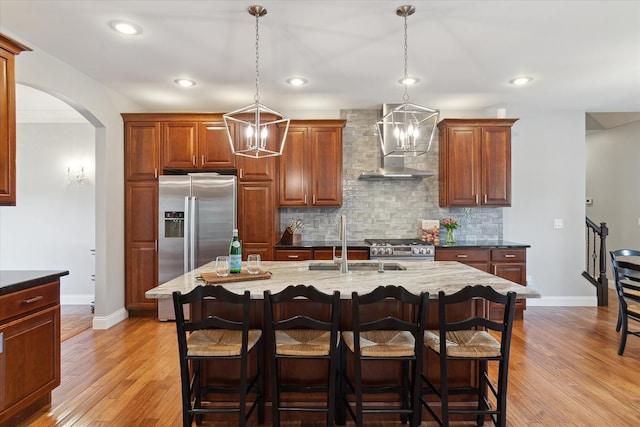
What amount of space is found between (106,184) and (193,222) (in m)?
1.08

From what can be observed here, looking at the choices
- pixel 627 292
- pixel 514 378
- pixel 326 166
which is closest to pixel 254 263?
pixel 514 378

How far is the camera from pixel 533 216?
17.2 ft

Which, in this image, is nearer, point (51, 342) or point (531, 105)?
point (51, 342)

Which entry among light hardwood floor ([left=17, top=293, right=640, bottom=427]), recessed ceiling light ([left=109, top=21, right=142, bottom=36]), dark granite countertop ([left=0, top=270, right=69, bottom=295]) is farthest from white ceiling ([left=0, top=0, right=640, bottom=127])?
light hardwood floor ([left=17, top=293, right=640, bottom=427])

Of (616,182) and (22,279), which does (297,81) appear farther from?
(616,182)

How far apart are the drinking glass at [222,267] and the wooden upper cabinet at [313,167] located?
2.37 m

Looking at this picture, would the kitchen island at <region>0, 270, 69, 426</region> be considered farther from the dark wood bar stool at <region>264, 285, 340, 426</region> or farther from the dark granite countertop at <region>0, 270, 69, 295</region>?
the dark wood bar stool at <region>264, 285, 340, 426</region>

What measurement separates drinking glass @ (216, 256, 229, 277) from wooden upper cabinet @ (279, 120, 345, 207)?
2367mm

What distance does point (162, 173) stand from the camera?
15.1 ft

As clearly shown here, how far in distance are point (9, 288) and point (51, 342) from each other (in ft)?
1.84

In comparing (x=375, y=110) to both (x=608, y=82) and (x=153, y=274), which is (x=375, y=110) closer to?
(x=608, y=82)

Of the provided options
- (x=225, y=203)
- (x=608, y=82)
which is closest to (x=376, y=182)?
(x=225, y=203)

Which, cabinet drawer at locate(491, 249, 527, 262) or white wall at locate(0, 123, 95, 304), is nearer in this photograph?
cabinet drawer at locate(491, 249, 527, 262)

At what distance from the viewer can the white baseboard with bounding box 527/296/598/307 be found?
16.9ft
